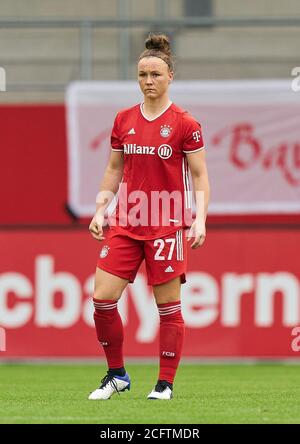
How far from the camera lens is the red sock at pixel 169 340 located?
720 centimetres

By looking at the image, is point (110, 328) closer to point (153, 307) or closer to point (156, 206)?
point (156, 206)

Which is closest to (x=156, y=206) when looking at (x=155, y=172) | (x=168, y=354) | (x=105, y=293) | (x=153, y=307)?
(x=155, y=172)

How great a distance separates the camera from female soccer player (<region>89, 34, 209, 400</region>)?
278 inches

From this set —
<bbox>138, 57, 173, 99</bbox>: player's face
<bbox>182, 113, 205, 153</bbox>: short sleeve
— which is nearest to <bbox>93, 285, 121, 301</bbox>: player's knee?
<bbox>182, 113, 205, 153</bbox>: short sleeve

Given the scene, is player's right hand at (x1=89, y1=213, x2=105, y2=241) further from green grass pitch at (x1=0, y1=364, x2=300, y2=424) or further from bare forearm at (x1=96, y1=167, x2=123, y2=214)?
green grass pitch at (x1=0, y1=364, x2=300, y2=424)

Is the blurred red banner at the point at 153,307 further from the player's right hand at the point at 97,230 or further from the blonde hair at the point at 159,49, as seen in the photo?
the blonde hair at the point at 159,49

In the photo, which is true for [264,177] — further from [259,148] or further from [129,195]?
[129,195]

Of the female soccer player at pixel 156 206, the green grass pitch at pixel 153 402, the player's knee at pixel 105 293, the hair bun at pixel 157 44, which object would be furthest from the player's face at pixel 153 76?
the green grass pitch at pixel 153 402

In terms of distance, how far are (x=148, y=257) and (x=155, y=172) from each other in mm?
497

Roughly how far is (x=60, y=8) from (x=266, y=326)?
6.21m

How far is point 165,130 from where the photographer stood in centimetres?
709

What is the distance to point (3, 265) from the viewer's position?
11625 mm
